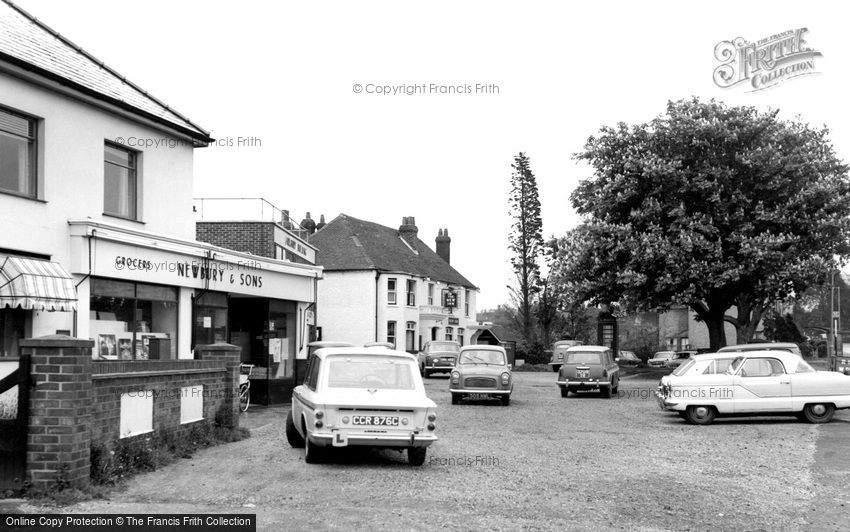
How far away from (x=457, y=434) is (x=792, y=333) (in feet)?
158

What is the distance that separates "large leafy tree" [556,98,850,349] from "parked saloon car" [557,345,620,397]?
5.03 m

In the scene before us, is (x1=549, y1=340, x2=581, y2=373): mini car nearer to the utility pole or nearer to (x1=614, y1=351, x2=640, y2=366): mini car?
(x1=614, y1=351, x2=640, y2=366): mini car

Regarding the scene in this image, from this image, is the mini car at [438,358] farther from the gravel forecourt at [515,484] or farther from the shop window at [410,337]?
the gravel forecourt at [515,484]

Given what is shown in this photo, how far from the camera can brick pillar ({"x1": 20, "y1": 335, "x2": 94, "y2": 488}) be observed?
9.01 m

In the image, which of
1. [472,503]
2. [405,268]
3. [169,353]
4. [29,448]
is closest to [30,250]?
[169,353]

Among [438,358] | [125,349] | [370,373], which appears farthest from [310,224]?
[370,373]

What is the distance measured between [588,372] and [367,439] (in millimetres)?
17488

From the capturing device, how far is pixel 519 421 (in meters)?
19.8

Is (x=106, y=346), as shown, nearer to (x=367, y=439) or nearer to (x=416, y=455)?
(x=367, y=439)

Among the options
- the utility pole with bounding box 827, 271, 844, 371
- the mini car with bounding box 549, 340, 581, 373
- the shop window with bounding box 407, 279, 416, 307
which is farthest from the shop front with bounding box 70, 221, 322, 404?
the shop window with bounding box 407, 279, 416, 307

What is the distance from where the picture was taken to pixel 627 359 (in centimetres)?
5594

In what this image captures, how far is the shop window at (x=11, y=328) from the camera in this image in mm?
14891

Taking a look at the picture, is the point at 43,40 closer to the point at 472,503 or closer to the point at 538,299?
the point at 472,503

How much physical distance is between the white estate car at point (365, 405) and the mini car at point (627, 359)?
136 feet
